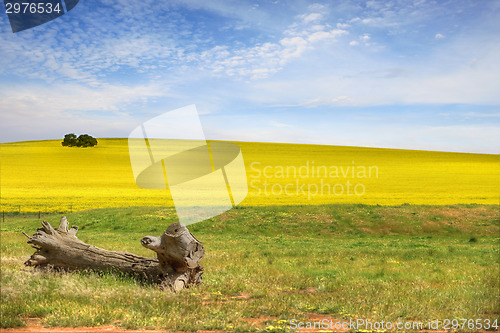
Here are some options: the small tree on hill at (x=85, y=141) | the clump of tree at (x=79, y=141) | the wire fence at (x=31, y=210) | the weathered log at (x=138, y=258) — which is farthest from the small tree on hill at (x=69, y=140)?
the weathered log at (x=138, y=258)

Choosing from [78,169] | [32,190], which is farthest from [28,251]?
[78,169]

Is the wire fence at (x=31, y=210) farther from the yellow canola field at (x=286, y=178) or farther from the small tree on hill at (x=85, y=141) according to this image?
the small tree on hill at (x=85, y=141)

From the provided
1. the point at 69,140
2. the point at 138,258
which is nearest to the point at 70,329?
the point at 138,258

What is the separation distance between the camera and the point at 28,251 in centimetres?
1620

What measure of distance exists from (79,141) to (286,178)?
66309mm

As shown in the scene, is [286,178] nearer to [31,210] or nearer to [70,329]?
[31,210]

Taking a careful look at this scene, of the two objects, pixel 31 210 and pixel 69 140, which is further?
pixel 69 140

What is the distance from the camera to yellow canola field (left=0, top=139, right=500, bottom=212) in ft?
145

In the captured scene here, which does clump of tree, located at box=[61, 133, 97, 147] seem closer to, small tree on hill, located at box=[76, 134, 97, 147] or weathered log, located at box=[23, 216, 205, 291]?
small tree on hill, located at box=[76, 134, 97, 147]

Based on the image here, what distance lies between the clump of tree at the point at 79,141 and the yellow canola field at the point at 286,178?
7204mm

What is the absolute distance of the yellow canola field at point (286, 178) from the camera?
44.1m

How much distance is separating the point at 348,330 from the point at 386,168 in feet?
246

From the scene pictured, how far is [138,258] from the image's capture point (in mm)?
11273

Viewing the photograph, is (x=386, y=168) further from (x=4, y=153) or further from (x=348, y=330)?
(x=4, y=153)
